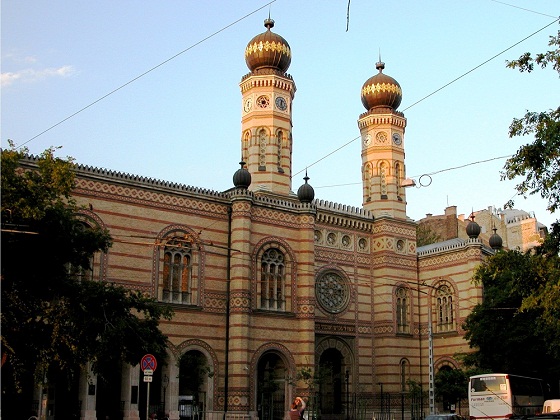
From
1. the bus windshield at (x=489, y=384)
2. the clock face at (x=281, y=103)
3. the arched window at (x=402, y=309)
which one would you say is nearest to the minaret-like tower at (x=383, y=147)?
the arched window at (x=402, y=309)

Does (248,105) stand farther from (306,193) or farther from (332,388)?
(332,388)

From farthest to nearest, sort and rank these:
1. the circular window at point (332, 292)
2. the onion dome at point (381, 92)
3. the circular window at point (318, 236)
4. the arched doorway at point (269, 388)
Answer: the onion dome at point (381, 92)
the circular window at point (318, 236)
the circular window at point (332, 292)
the arched doorway at point (269, 388)

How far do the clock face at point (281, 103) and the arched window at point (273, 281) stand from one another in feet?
26.5

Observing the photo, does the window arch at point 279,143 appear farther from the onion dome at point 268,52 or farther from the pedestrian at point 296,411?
the pedestrian at point 296,411

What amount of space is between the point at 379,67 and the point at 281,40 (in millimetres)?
7340

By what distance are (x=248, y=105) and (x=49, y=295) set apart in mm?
20746

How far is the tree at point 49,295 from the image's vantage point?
17.1m

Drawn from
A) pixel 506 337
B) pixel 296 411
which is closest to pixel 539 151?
pixel 296 411

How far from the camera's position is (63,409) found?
27844 millimetres

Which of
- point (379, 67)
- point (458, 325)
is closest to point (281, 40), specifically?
point (379, 67)

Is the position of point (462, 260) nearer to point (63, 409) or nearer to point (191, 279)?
point (191, 279)

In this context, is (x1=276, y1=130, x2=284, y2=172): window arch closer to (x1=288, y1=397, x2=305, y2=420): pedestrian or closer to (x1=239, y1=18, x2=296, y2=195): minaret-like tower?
(x1=239, y1=18, x2=296, y2=195): minaret-like tower

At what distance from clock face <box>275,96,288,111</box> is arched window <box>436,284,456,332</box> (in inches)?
486

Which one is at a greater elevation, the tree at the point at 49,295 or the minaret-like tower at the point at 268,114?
the minaret-like tower at the point at 268,114
